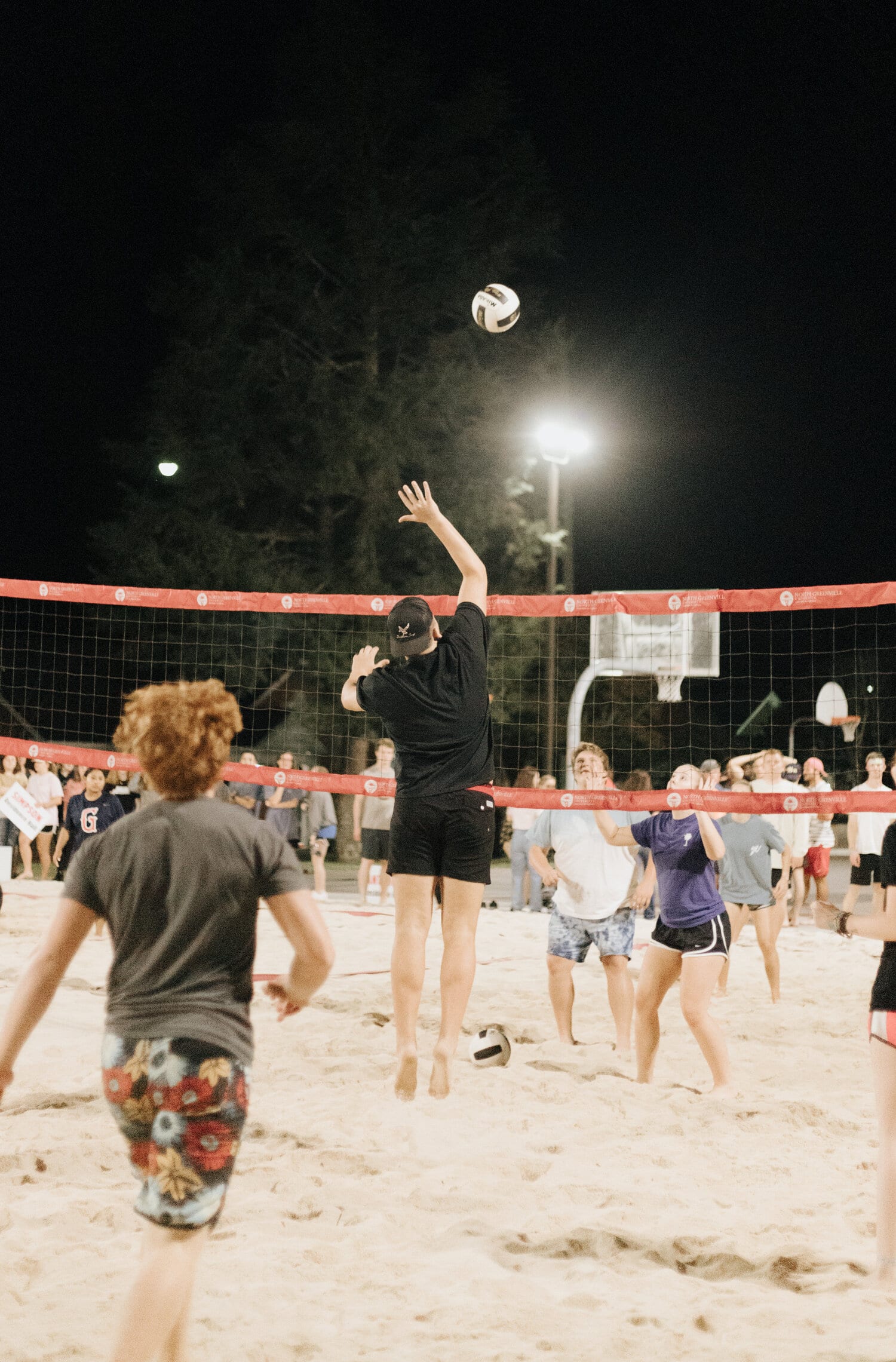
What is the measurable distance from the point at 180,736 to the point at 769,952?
5507 mm

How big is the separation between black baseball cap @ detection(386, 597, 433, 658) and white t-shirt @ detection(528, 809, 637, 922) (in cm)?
164

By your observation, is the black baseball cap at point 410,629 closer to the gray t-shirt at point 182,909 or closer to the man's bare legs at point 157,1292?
the gray t-shirt at point 182,909

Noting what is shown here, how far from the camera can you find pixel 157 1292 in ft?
6.56

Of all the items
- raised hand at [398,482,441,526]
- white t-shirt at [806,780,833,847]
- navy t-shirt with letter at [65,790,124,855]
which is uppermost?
raised hand at [398,482,441,526]

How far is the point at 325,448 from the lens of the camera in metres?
19.6

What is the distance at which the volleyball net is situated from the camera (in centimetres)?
615

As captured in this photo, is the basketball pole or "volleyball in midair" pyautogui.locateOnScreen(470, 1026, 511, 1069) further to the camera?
the basketball pole

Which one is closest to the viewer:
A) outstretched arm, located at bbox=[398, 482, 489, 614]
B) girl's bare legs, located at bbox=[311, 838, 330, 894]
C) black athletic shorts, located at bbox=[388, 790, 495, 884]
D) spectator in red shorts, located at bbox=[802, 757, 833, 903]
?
black athletic shorts, located at bbox=[388, 790, 495, 884]

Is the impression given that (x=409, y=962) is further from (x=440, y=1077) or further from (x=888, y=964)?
(x=888, y=964)

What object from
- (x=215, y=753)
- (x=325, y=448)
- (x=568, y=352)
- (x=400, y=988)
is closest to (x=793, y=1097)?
(x=400, y=988)

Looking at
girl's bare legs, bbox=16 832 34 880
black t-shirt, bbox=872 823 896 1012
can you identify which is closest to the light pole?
girl's bare legs, bbox=16 832 34 880

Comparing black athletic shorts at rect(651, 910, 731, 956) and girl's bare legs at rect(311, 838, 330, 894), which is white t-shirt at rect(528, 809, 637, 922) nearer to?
black athletic shorts at rect(651, 910, 731, 956)

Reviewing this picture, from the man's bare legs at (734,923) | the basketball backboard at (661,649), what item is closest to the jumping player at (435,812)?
the man's bare legs at (734,923)

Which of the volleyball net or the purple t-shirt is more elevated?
the volleyball net
